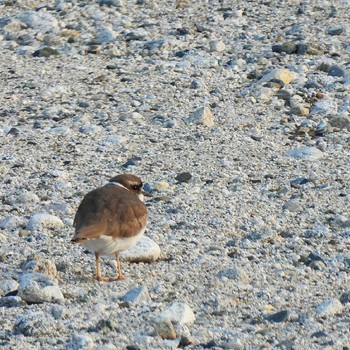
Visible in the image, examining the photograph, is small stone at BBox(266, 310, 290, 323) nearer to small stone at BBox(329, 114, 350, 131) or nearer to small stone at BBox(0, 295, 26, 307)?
small stone at BBox(0, 295, 26, 307)

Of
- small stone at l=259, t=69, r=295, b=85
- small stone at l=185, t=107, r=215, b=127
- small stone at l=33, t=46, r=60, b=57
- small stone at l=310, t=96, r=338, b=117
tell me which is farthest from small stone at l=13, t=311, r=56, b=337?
small stone at l=33, t=46, r=60, b=57

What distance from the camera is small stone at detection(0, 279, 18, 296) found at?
24.3 ft

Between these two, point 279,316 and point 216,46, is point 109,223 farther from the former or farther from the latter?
point 216,46

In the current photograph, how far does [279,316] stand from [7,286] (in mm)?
1898

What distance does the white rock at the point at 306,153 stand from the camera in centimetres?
1059

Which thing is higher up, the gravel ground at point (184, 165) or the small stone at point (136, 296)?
the small stone at point (136, 296)

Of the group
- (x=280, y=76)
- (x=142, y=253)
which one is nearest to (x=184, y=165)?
(x=142, y=253)

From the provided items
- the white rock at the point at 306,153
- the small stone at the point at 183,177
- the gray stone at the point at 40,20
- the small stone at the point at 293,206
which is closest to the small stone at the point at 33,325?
the small stone at the point at 293,206

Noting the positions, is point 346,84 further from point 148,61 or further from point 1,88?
point 1,88

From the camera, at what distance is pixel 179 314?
23.2ft

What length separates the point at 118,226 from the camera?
25.3 ft

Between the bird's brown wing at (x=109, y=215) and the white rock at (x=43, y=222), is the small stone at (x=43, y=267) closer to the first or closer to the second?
the bird's brown wing at (x=109, y=215)

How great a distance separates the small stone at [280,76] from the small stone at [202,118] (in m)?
1.22

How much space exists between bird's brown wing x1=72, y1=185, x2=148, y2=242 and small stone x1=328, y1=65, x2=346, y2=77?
5.23m
